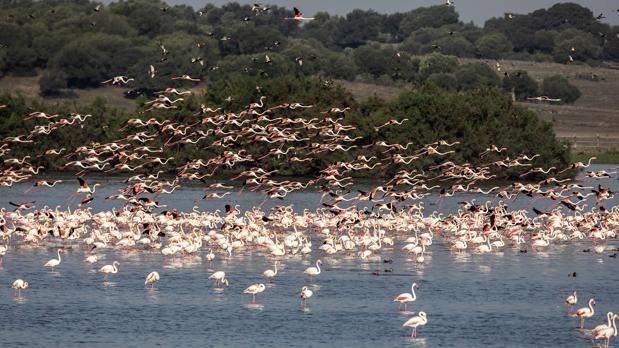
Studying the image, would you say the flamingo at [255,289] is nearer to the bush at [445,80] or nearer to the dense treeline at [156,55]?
the dense treeline at [156,55]

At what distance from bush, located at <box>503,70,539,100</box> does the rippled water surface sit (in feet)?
336

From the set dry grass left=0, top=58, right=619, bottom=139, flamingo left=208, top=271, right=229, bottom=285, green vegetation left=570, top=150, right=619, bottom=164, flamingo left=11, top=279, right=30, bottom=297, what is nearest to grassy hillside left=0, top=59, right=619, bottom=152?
dry grass left=0, top=58, right=619, bottom=139

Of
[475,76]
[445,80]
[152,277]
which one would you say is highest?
[475,76]

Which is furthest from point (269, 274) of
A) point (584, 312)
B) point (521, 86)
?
point (521, 86)

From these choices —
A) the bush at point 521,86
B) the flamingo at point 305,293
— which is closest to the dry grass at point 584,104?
the bush at point 521,86

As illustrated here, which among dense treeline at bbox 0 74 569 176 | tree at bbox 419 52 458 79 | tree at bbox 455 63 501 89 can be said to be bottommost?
dense treeline at bbox 0 74 569 176

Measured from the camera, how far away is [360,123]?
316 feet

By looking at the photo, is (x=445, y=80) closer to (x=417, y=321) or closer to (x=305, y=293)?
(x=305, y=293)

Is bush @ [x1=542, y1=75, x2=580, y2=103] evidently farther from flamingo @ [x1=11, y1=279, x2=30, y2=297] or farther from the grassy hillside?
flamingo @ [x1=11, y1=279, x2=30, y2=297]

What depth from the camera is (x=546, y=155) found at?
9569cm

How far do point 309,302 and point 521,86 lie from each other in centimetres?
11715

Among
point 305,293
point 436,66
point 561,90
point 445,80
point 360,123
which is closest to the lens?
point 305,293

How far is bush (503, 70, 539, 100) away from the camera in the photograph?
151m

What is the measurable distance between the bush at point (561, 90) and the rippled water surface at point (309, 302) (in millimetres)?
104017
